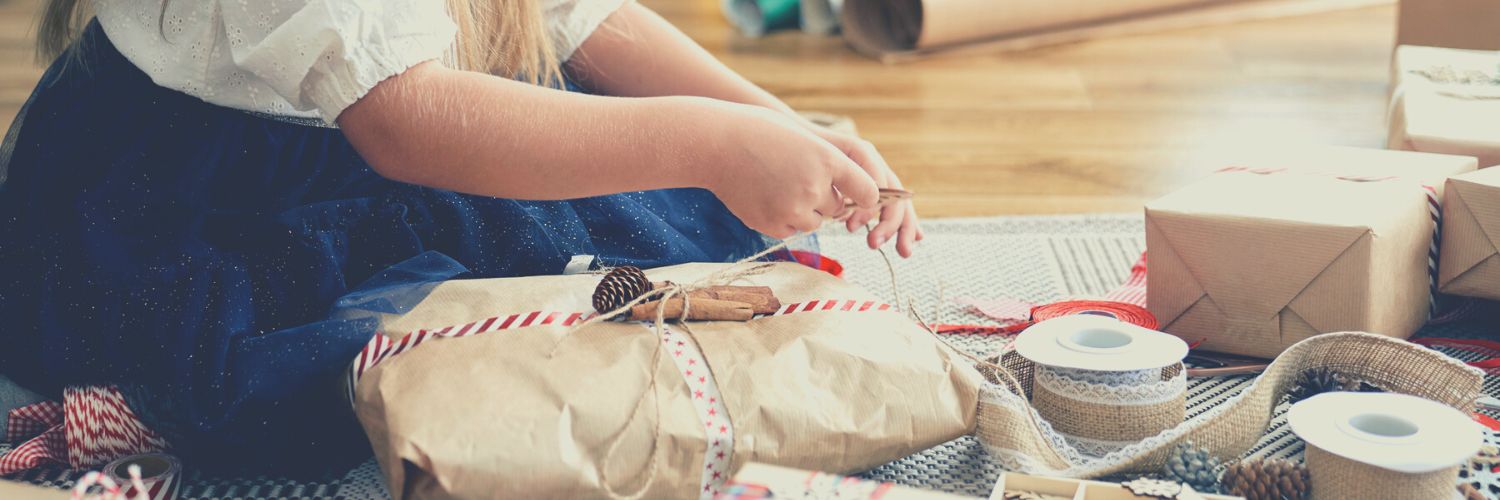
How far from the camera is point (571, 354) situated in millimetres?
766

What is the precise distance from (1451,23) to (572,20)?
0.99m

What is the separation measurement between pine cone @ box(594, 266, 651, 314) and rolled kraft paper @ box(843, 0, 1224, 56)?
1369 millimetres

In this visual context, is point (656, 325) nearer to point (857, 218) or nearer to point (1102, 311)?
point (857, 218)

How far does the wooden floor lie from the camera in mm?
1521

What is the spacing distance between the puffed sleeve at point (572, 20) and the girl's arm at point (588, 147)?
0.87 feet

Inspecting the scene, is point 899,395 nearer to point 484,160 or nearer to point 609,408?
point 609,408

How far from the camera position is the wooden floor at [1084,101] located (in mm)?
1521

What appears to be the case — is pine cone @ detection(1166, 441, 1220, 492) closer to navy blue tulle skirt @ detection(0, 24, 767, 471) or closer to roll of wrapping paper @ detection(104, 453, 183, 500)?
navy blue tulle skirt @ detection(0, 24, 767, 471)

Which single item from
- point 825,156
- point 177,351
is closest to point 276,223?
point 177,351

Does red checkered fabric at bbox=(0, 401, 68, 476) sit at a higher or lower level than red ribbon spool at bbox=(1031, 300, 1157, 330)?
higher

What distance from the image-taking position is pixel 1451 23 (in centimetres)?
150

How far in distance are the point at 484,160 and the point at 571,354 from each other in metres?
0.13

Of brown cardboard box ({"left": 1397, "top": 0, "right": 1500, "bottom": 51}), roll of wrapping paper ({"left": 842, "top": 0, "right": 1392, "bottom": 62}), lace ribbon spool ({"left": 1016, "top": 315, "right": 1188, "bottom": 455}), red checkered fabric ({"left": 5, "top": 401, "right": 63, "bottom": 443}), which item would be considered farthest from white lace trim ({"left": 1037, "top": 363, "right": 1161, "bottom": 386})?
roll of wrapping paper ({"left": 842, "top": 0, "right": 1392, "bottom": 62})

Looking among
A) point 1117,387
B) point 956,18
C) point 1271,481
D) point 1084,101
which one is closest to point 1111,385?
point 1117,387
